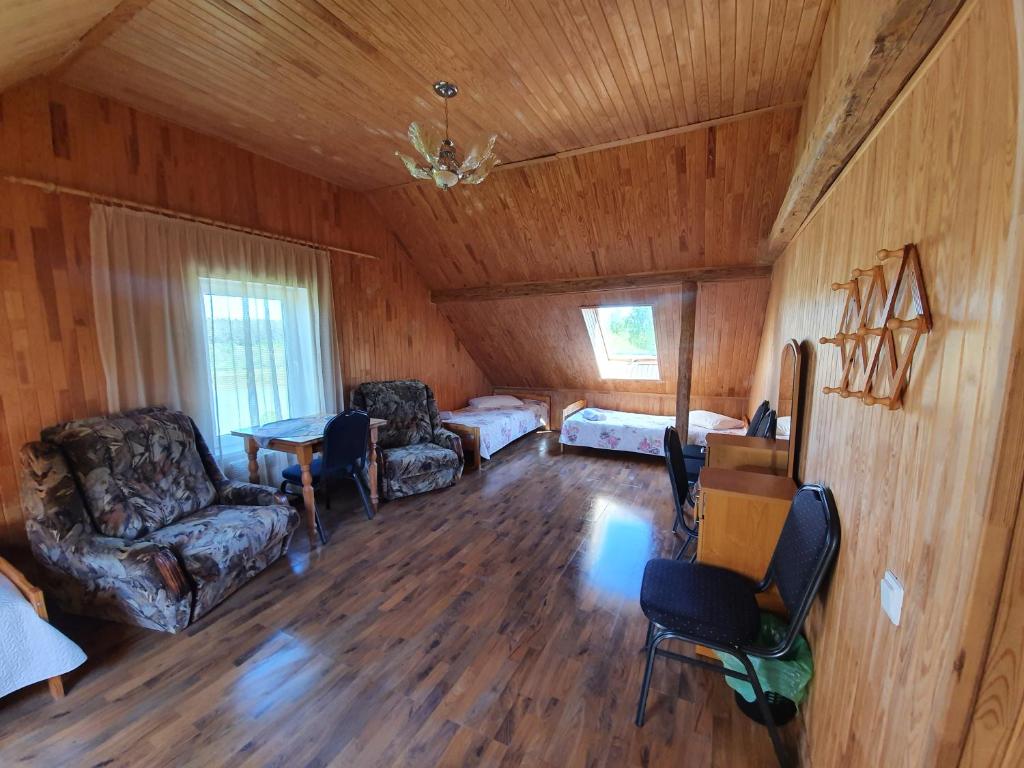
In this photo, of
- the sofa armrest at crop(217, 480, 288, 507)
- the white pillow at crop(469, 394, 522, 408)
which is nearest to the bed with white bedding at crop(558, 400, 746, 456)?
the white pillow at crop(469, 394, 522, 408)

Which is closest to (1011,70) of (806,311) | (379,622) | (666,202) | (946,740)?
(946,740)

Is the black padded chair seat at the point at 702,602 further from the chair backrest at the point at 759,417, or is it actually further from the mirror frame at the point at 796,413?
the chair backrest at the point at 759,417

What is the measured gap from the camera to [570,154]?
324 cm

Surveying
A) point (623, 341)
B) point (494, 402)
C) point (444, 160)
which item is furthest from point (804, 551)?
point (494, 402)

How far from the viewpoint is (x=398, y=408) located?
13.9ft

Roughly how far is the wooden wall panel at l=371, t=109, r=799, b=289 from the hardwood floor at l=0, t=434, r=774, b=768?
8.79ft

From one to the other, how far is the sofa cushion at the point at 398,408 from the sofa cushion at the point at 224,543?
152 cm

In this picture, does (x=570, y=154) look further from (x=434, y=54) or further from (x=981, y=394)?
(x=981, y=394)

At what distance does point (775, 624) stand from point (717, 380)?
4.06 m

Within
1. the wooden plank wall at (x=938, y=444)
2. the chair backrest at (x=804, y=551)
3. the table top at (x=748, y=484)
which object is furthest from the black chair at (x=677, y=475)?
the wooden plank wall at (x=938, y=444)

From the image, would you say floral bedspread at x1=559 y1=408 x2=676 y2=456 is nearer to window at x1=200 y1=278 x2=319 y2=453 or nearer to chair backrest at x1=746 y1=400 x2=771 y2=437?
chair backrest at x1=746 y1=400 x2=771 y2=437

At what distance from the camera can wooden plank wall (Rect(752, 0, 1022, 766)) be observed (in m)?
0.69

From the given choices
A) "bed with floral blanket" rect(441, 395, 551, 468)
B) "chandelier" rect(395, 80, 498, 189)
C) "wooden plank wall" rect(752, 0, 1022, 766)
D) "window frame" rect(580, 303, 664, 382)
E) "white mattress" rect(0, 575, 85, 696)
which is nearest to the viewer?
"wooden plank wall" rect(752, 0, 1022, 766)

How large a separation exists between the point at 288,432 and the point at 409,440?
1.35 m
